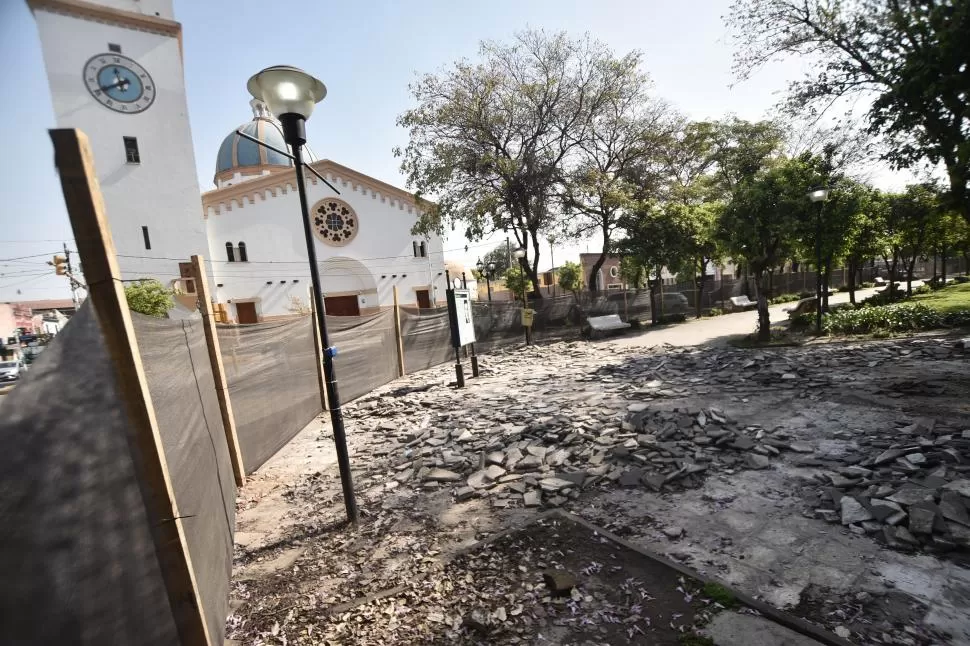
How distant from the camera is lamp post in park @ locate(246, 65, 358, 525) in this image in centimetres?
348

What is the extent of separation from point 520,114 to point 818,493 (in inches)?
705

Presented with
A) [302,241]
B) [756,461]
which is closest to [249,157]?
[302,241]

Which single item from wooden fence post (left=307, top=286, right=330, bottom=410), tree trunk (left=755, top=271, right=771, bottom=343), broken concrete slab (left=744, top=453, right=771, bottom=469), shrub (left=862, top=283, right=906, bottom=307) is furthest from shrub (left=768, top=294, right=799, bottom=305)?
wooden fence post (left=307, top=286, right=330, bottom=410)

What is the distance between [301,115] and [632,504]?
4682mm

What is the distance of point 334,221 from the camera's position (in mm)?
31156

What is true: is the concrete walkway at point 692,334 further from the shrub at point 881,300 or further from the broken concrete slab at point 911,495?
the broken concrete slab at point 911,495

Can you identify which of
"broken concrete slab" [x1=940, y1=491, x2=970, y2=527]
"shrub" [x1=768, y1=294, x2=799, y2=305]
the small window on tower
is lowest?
"shrub" [x1=768, y1=294, x2=799, y2=305]

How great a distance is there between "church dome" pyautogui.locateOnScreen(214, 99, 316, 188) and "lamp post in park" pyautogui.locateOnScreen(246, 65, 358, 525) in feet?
115

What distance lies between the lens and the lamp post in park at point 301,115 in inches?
137

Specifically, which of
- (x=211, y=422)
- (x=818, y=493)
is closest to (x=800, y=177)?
(x=818, y=493)

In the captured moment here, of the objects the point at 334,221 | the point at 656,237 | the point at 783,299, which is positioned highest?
the point at 334,221

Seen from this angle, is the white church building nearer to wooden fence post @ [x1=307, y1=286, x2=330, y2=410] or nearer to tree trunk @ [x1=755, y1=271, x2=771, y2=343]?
wooden fence post @ [x1=307, y1=286, x2=330, y2=410]

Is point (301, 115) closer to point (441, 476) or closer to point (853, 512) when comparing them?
point (441, 476)

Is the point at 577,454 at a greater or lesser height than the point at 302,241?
lesser
